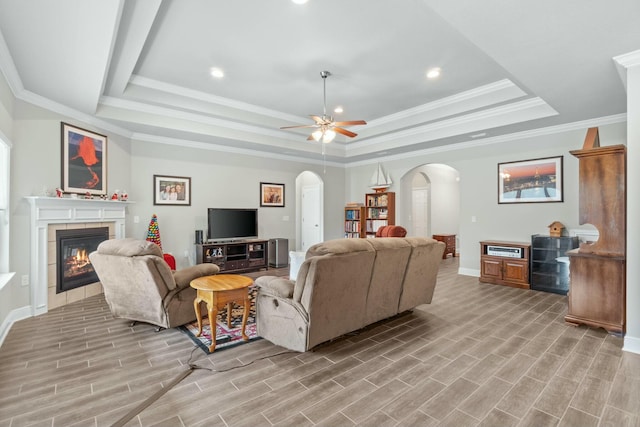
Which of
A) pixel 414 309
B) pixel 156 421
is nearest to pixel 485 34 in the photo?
pixel 414 309

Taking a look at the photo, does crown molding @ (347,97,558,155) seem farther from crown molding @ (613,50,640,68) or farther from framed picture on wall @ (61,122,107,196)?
framed picture on wall @ (61,122,107,196)

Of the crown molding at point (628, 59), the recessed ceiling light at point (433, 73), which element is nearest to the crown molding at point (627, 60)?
the crown molding at point (628, 59)

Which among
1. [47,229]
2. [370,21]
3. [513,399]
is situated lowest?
Result: [513,399]

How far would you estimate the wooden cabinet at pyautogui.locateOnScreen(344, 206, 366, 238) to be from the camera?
816 centimetres

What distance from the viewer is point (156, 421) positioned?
6.28 feet

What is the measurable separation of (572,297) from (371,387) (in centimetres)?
278

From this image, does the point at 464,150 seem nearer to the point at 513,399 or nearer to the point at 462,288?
the point at 462,288

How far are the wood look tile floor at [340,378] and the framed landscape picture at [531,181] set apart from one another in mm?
2590

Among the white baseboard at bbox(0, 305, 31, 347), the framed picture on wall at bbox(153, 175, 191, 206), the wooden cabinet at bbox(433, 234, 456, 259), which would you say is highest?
the framed picture on wall at bbox(153, 175, 191, 206)

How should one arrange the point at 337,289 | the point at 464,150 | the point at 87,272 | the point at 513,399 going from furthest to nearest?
1. the point at 464,150
2. the point at 87,272
3. the point at 337,289
4. the point at 513,399

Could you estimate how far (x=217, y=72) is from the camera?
4285 mm

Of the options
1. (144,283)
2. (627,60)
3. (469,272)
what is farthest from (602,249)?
(144,283)

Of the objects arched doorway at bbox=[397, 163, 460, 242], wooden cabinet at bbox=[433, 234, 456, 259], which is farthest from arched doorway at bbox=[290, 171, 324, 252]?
wooden cabinet at bbox=[433, 234, 456, 259]

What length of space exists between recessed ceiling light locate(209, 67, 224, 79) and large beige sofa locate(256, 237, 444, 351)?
113 inches
